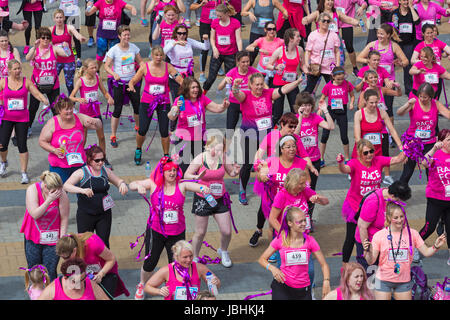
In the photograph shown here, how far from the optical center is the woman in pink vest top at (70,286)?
25.9 feet

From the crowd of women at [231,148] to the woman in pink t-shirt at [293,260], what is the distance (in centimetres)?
1

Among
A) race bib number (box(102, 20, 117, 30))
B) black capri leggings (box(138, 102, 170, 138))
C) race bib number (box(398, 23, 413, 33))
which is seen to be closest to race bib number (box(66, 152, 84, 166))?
black capri leggings (box(138, 102, 170, 138))

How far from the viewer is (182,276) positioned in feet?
27.7

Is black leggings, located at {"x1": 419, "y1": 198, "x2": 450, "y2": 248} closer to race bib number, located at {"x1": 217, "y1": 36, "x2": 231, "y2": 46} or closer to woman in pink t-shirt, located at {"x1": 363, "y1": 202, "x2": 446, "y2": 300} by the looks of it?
woman in pink t-shirt, located at {"x1": 363, "y1": 202, "x2": 446, "y2": 300}

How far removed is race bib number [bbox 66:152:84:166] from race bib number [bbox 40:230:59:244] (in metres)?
1.95

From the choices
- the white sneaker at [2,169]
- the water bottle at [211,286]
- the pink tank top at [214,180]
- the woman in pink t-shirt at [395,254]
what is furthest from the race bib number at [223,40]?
the water bottle at [211,286]

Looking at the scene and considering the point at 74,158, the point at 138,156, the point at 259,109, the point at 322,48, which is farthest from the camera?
the point at 322,48

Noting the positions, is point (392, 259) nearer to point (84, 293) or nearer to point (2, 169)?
point (84, 293)

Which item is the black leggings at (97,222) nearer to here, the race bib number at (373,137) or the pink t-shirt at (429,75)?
the race bib number at (373,137)

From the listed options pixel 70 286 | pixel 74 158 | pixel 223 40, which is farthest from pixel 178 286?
pixel 223 40

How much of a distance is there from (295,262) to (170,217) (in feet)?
5.03

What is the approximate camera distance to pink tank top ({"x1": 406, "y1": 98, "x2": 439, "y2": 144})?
1198cm
